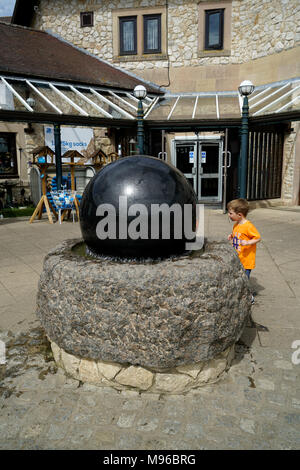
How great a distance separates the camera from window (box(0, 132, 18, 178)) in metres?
14.5

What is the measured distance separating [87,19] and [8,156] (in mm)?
6779

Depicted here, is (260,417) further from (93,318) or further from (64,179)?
(64,179)

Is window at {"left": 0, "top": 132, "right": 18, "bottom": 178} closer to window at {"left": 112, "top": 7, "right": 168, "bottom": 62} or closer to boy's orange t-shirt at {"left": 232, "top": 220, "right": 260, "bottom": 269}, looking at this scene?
window at {"left": 112, "top": 7, "right": 168, "bottom": 62}

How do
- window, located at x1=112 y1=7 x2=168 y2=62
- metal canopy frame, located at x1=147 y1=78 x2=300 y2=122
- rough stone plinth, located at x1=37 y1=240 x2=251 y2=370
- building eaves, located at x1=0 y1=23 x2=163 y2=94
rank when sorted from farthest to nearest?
window, located at x1=112 y1=7 x2=168 y2=62 → building eaves, located at x1=0 y1=23 x2=163 y2=94 → metal canopy frame, located at x1=147 y1=78 x2=300 y2=122 → rough stone plinth, located at x1=37 y1=240 x2=251 y2=370

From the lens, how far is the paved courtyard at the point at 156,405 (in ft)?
6.64

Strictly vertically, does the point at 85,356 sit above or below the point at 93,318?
below

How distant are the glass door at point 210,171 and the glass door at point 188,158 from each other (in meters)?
0.23

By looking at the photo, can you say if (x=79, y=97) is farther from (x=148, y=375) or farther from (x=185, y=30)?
(x=148, y=375)

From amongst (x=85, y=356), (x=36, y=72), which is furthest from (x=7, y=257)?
(x=36, y=72)

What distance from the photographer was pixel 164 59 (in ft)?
46.8

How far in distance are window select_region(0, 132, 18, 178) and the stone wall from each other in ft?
17.3

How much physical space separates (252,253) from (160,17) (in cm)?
1380

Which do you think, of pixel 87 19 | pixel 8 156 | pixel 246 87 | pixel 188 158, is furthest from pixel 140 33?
pixel 8 156

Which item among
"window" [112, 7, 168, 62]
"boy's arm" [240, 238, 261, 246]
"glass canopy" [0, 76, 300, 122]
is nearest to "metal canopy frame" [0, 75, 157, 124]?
"glass canopy" [0, 76, 300, 122]
